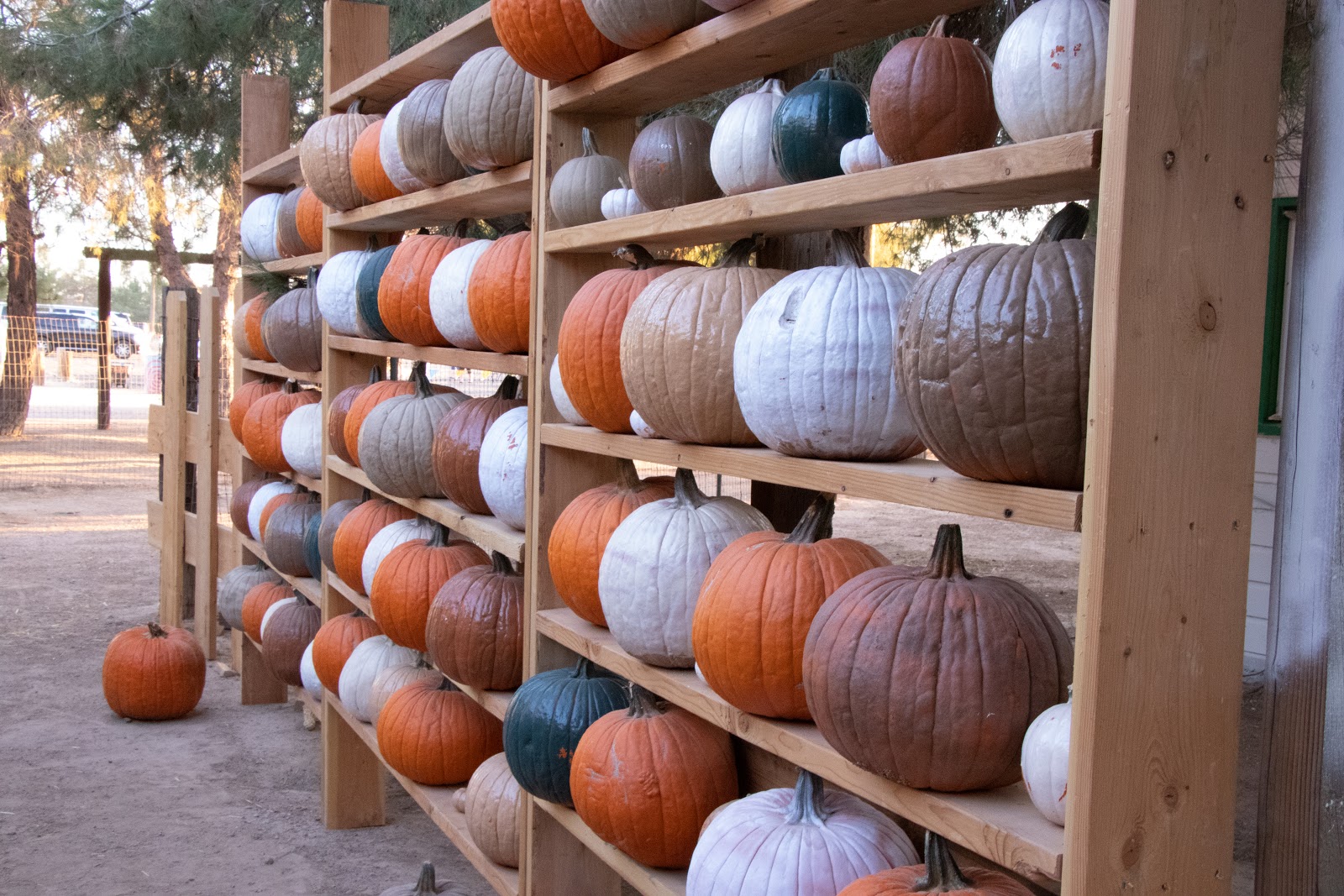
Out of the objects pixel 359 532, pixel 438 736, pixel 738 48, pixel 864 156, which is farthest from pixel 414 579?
pixel 864 156

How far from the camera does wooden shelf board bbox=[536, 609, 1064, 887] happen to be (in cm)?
155

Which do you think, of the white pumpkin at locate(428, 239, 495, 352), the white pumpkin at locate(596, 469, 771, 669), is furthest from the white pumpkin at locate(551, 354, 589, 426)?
the white pumpkin at locate(428, 239, 495, 352)

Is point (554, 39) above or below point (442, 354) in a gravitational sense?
above

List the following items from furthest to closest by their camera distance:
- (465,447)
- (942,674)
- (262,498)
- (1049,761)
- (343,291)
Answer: (262,498) < (343,291) < (465,447) < (942,674) < (1049,761)

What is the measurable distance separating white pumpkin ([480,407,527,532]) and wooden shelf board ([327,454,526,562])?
0.16ft

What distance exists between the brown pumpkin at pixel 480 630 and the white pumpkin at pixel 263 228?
3142mm

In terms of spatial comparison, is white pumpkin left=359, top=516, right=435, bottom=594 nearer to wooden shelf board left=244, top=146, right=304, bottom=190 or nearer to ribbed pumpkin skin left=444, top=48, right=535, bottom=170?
ribbed pumpkin skin left=444, top=48, right=535, bottom=170

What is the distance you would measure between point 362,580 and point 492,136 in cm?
176

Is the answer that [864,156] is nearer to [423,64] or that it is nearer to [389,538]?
[423,64]

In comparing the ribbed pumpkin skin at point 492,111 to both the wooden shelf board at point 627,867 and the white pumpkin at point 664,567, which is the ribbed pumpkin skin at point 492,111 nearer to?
the white pumpkin at point 664,567

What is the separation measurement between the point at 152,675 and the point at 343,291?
2.37m

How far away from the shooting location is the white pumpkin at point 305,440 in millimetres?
5156

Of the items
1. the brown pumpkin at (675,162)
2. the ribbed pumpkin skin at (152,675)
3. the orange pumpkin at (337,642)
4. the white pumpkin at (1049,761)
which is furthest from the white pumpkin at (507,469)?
the ribbed pumpkin skin at (152,675)

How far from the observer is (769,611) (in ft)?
6.79
